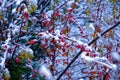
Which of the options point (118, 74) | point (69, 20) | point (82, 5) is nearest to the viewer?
point (118, 74)

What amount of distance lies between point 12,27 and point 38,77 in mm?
1073

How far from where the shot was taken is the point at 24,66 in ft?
12.2

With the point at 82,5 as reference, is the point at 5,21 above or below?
above

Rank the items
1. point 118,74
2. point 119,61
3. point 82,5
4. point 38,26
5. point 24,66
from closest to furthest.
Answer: point 119,61, point 118,74, point 24,66, point 38,26, point 82,5

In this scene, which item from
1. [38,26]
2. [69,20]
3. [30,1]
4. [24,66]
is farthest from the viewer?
[38,26]

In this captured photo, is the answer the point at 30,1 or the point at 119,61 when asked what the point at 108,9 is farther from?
the point at 119,61

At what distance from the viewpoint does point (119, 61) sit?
163 centimetres

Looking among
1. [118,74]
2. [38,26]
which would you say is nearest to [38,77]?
[38,26]

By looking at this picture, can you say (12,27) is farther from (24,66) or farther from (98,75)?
(98,75)

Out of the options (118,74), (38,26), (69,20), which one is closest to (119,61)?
(118,74)

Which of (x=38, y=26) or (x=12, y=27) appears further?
(x=38, y=26)

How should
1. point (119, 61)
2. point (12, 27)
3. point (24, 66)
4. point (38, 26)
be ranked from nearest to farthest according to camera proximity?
point (119, 61) → point (12, 27) → point (24, 66) → point (38, 26)

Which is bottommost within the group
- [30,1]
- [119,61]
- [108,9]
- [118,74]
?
[108,9]

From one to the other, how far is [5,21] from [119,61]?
2.30m
